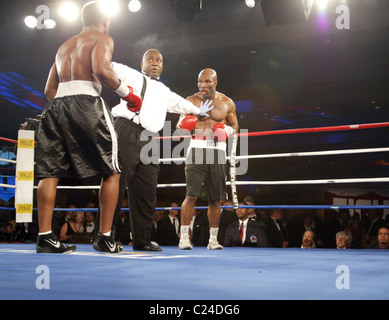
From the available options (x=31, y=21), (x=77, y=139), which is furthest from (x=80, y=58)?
(x=31, y=21)

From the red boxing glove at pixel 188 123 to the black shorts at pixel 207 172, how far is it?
18 cm

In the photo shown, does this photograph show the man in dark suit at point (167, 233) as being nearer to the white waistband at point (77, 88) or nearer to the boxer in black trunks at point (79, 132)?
the boxer in black trunks at point (79, 132)

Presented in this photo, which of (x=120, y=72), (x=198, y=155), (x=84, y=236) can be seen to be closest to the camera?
(x=120, y=72)

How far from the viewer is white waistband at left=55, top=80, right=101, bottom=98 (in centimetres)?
186

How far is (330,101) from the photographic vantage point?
7.86 meters

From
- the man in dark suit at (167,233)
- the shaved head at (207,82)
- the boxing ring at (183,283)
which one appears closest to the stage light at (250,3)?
the shaved head at (207,82)

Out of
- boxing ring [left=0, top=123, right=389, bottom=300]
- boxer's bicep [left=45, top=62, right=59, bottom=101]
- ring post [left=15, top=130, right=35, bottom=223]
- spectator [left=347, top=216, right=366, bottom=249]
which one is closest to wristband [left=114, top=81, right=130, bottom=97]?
boxer's bicep [left=45, top=62, right=59, bottom=101]

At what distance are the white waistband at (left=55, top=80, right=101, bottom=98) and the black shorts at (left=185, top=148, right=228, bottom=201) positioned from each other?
1154mm

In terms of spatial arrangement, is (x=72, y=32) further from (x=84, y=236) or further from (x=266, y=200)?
(x=266, y=200)

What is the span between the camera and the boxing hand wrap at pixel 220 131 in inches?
115

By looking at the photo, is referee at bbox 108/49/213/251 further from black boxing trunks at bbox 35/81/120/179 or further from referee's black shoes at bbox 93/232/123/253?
black boxing trunks at bbox 35/81/120/179

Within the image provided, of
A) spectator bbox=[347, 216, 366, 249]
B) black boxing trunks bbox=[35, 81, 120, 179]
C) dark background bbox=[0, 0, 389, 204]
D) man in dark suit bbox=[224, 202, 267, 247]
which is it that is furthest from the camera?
spectator bbox=[347, 216, 366, 249]
